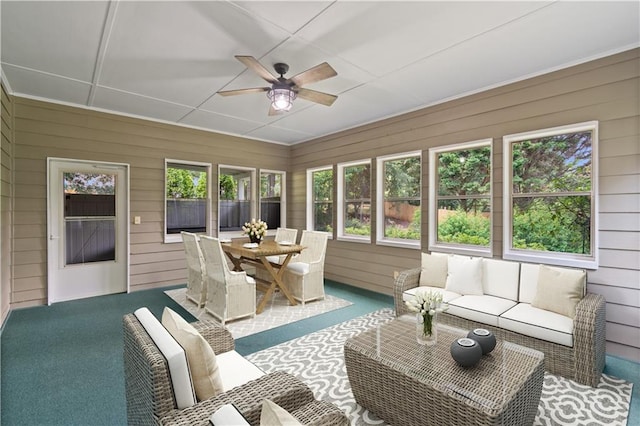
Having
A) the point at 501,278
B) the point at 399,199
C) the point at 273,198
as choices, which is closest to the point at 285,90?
the point at 399,199

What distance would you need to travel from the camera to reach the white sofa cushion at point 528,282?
2.99 meters

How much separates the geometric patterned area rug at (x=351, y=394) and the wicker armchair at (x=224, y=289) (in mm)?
878

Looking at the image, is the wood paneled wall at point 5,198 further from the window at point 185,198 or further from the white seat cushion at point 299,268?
the white seat cushion at point 299,268

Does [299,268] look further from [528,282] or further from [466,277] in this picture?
[528,282]

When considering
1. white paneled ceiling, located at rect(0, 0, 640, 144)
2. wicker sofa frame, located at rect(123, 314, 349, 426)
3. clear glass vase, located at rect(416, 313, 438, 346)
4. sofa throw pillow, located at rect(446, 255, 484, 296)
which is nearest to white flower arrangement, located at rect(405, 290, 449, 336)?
clear glass vase, located at rect(416, 313, 438, 346)

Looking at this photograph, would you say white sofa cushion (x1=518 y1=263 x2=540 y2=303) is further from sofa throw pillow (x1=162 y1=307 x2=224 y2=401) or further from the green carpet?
sofa throw pillow (x1=162 y1=307 x2=224 y2=401)

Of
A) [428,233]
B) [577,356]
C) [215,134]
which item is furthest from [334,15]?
[215,134]

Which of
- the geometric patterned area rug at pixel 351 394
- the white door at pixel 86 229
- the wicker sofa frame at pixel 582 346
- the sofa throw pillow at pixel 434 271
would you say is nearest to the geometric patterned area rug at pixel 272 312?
the geometric patterned area rug at pixel 351 394

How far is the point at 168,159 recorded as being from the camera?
202 inches

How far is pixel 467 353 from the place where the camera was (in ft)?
5.98

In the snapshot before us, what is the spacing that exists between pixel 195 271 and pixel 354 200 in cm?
293

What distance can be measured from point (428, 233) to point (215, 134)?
4.21 m

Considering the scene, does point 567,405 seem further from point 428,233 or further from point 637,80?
point 637,80

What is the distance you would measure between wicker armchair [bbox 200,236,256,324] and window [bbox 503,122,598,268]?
3.20 meters
